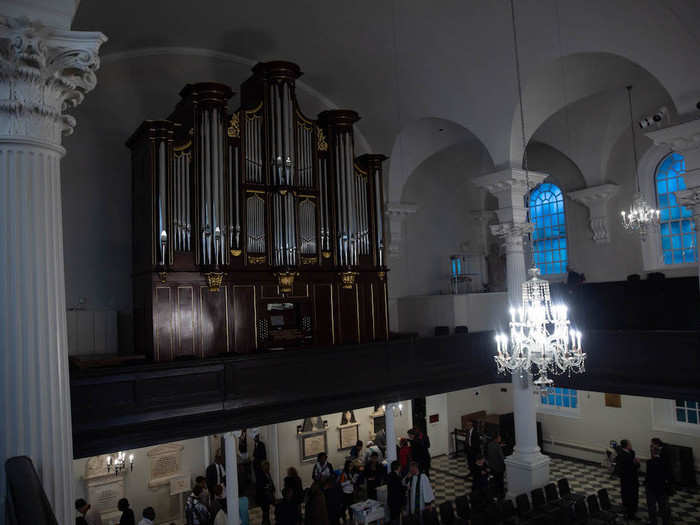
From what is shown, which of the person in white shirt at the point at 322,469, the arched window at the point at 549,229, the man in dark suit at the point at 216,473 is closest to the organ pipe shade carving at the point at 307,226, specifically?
the person in white shirt at the point at 322,469

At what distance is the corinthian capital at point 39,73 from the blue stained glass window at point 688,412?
14552 mm

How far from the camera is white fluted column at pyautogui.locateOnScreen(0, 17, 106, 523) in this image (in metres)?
3.68

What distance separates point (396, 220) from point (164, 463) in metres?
8.50

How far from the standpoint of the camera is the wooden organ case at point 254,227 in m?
10.1

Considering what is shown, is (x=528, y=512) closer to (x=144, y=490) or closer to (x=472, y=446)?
(x=472, y=446)

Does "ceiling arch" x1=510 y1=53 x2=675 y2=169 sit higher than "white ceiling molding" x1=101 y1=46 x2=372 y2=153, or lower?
lower

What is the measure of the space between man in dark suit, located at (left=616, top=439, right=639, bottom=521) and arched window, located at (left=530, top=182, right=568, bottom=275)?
6.59 meters

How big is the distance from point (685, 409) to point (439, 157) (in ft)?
31.3

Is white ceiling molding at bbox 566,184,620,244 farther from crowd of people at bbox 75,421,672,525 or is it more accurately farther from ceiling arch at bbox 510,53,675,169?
crowd of people at bbox 75,421,672,525

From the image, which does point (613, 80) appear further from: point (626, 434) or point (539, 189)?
point (626, 434)

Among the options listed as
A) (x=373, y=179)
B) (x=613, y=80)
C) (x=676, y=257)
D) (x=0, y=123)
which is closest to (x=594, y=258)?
(x=676, y=257)

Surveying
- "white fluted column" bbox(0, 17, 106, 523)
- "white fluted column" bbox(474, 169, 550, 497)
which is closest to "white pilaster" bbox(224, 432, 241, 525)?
"white fluted column" bbox(0, 17, 106, 523)

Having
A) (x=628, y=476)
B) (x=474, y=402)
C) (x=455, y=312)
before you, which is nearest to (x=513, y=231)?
(x=455, y=312)

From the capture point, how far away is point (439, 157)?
56.3 feet
